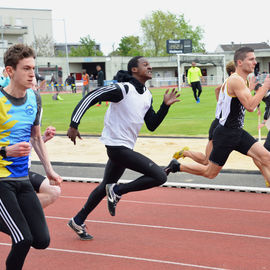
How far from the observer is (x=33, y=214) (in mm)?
3873

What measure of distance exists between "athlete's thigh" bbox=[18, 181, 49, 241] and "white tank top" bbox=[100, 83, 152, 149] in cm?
162

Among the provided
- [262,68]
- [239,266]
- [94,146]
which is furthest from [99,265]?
[262,68]

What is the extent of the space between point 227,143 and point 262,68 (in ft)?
251

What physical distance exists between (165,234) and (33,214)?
225 cm

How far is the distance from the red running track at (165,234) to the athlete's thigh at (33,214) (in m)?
0.98

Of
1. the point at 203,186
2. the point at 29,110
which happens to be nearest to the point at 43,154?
the point at 29,110

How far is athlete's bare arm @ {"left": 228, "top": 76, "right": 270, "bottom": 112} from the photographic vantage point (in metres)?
5.89

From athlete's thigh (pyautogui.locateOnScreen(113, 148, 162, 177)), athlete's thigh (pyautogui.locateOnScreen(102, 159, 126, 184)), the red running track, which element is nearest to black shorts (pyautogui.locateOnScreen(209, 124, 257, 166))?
the red running track

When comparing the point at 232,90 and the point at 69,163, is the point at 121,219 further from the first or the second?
the point at 69,163

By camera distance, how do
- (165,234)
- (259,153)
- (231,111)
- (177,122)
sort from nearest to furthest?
(165,234) → (231,111) → (259,153) → (177,122)

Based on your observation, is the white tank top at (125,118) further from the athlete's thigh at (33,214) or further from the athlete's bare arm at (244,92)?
the athlete's thigh at (33,214)

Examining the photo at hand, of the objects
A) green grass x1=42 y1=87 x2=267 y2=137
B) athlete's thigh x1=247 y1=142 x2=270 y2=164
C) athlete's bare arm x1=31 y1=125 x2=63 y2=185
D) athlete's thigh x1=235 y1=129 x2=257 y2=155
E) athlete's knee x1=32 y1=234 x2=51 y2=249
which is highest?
athlete's bare arm x1=31 y1=125 x2=63 y2=185

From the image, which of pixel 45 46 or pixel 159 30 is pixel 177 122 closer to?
pixel 45 46

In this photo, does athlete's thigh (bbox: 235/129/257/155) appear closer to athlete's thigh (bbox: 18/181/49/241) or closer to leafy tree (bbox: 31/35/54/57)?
athlete's thigh (bbox: 18/181/49/241)
